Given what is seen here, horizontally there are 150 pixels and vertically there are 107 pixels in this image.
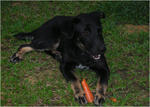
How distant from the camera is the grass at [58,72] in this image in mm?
4621

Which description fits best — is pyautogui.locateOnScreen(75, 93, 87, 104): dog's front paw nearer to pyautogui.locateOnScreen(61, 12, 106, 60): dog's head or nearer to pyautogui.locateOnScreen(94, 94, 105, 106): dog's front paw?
pyautogui.locateOnScreen(94, 94, 105, 106): dog's front paw

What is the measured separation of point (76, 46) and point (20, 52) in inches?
59.6

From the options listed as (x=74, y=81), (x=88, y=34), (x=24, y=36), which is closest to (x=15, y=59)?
(x=24, y=36)

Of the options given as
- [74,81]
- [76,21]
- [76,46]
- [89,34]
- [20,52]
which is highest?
[76,21]

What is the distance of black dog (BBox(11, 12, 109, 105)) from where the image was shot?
4.79 m

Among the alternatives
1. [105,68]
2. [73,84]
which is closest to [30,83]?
[73,84]

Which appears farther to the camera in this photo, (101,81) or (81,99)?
(101,81)

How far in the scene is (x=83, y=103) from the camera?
441 cm

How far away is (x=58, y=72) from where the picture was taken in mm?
5434

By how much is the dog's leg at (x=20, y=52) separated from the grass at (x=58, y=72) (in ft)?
0.43

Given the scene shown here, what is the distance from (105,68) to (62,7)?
15.4ft

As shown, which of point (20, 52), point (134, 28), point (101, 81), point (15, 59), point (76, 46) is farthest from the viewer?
point (134, 28)

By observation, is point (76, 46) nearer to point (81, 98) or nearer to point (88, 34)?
point (88, 34)

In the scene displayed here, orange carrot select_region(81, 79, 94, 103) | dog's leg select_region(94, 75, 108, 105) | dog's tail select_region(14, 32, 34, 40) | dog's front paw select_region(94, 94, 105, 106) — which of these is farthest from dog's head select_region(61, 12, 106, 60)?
dog's tail select_region(14, 32, 34, 40)
